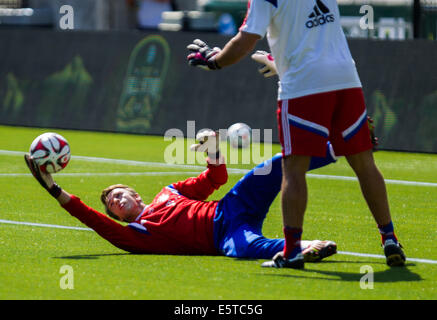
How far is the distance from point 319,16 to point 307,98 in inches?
24.4

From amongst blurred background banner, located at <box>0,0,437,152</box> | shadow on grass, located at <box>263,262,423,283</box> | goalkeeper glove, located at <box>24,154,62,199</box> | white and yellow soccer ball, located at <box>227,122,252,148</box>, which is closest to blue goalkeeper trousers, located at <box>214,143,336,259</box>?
shadow on grass, located at <box>263,262,423,283</box>

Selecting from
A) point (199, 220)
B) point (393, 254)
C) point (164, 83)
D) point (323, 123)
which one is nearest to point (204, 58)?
point (323, 123)

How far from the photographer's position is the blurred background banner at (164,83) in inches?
611

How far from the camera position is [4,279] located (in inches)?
269

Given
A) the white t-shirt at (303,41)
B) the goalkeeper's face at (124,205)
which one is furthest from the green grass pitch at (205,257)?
the white t-shirt at (303,41)

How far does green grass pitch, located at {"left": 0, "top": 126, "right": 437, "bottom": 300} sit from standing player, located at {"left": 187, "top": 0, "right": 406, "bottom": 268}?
0.44 metres

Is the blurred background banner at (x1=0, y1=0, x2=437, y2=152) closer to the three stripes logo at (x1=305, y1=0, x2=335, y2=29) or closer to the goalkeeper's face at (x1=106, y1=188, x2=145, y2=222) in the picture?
the goalkeeper's face at (x1=106, y1=188, x2=145, y2=222)

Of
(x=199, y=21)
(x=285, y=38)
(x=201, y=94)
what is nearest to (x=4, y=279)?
(x=285, y=38)

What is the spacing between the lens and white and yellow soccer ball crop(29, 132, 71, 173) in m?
8.16

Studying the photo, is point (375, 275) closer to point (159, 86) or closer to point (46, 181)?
point (46, 181)

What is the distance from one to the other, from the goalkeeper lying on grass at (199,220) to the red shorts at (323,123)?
15.1 inches

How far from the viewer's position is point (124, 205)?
8188 mm

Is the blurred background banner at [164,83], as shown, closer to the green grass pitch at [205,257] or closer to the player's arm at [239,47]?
the green grass pitch at [205,257]

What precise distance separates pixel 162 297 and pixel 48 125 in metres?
14.1
